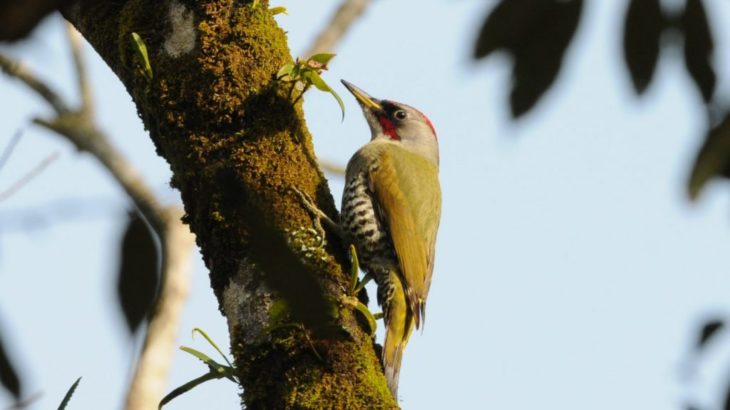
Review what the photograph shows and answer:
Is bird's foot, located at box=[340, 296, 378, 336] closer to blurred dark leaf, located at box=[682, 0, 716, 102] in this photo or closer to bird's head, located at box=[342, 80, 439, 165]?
blurred dark leaf, located at box=[682, 0, 716, 102]

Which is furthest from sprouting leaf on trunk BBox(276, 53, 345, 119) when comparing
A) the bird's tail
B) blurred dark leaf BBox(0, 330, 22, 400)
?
blurred dark leaf BBox(0, 330, 22, 400)

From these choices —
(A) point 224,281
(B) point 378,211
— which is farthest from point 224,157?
(B) point 378,211

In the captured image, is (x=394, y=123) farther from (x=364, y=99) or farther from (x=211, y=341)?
(x=211, y=341)

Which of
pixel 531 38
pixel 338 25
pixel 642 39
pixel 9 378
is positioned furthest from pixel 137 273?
pixel 338 25

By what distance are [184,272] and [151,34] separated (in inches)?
248

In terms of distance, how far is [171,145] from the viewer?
329cm

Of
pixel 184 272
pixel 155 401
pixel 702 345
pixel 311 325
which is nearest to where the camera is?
pixel 311 325

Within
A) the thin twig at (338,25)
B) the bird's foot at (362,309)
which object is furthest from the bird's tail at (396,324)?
the thin twig at (338,25)

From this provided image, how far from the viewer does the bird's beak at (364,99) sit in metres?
5.78

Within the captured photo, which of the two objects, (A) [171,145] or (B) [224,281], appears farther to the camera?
(A) [171,145]

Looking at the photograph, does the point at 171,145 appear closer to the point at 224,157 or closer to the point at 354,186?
the point at 224,157

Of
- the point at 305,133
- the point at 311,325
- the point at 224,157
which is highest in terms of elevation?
the point at 305,133

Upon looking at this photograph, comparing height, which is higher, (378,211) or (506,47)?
(378,211)

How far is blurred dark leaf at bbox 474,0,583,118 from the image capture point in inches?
48.4
